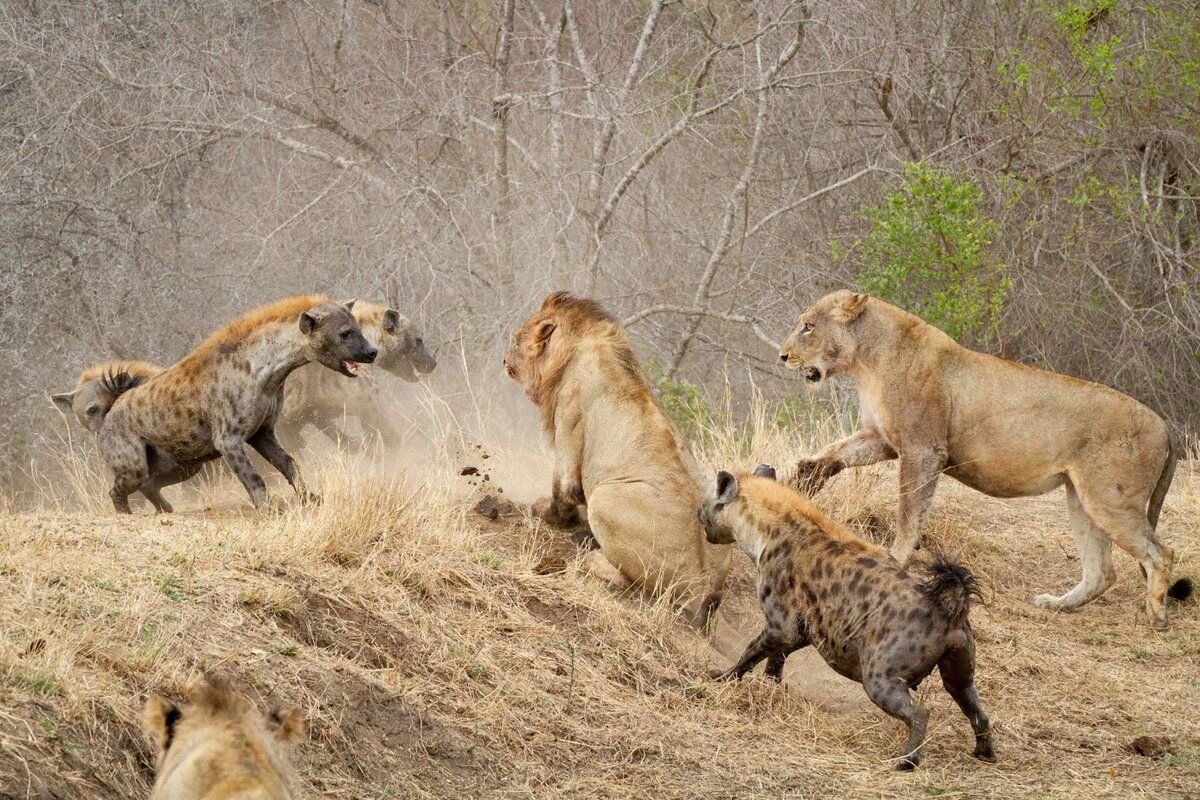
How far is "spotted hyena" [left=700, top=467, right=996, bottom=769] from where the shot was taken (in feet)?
21.9

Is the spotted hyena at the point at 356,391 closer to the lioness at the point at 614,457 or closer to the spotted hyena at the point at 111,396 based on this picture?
the spotted hyena at the point at 111,396

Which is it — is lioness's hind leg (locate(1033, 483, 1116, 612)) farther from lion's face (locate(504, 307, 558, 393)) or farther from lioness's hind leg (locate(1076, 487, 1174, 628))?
lion's face (locate(504, 307, 558, 393))

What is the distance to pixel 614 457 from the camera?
8633mm

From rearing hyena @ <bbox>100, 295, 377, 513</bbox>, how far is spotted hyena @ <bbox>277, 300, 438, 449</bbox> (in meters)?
2.62

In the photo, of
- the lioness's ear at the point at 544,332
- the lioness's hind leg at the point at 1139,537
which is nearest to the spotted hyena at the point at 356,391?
the lioness's ear at the point at 544,332

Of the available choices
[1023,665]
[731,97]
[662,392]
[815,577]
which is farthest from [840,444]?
[731,97]

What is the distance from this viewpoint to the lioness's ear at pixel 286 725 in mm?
4305

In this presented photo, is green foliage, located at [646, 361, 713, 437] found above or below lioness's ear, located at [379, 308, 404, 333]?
below

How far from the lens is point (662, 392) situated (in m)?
14.1

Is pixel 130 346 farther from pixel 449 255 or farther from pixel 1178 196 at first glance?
pixel 1178 196

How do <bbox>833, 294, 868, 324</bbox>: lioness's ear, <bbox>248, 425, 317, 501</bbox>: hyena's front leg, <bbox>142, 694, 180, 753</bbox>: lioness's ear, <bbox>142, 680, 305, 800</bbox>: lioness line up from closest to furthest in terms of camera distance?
<bbox>142, 680, 305, 800</bbox>: lioness, <bbox>142, 694, 180, 753</bbox>: lioness's ear, <bbox>248, 425, 317, 501</bbox>: hyena's front leg, <bbox>833, 294, 868, 324</bbox>: lioness's ear

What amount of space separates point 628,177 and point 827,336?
4937 millimetres

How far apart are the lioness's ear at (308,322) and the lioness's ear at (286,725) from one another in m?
4.89

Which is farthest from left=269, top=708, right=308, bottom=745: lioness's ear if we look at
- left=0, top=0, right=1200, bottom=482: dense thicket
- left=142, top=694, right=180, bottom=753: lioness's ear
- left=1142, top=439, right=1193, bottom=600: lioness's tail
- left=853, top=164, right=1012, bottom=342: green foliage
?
left=853, top=164, right=1012, bottom=342: green foliage
